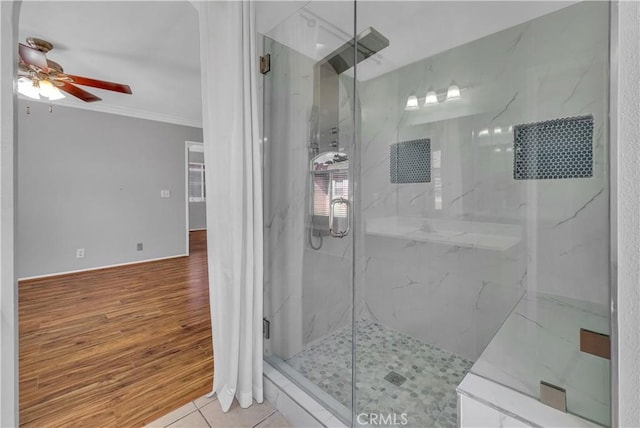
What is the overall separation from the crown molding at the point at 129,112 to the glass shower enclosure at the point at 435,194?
144 inches

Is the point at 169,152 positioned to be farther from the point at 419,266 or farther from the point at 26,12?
the point at 419,266

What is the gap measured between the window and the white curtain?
692 centimetres

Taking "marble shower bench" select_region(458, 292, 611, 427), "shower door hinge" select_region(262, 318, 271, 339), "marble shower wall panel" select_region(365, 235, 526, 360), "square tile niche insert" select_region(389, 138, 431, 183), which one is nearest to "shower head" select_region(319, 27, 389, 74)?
"square tile niche insert" select_region(389, 138, 431, 183)

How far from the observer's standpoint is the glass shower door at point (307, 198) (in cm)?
180

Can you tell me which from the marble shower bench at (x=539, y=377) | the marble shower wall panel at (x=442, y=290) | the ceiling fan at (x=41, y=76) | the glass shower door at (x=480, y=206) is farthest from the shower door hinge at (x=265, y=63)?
the marble shower bench at (x=539, y=377)

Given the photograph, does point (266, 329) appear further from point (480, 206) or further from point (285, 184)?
point (480, 206)

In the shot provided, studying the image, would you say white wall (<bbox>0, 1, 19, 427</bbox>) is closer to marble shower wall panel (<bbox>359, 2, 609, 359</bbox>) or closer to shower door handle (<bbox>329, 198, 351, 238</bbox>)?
shower door handle (<bbox>329, 198, 351, 238</bbox>)

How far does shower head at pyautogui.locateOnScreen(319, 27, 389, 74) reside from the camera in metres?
1.95

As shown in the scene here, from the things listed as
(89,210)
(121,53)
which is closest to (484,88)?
(121,53)

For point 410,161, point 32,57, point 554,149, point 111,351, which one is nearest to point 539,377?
point 554,149

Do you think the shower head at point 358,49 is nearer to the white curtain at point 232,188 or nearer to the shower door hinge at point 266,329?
the white curtain at point 232,188

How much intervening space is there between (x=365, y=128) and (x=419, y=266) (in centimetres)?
126

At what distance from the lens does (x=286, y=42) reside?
1793 millimetres

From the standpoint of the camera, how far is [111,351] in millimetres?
2057
